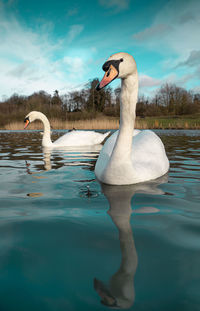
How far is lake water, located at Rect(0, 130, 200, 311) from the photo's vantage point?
1.23m

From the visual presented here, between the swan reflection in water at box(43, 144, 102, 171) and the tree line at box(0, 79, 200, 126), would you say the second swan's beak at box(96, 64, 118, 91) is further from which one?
the tree line at box(0, 79, 200, 126)

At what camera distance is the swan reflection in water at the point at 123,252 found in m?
1.23

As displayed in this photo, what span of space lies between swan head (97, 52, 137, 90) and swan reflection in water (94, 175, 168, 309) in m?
1.27

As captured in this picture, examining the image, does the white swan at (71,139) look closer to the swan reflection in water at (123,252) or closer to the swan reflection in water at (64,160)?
the swan reflection in water at (64,160)

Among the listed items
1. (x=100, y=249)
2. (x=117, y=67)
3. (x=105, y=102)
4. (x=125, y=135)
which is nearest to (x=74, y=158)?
(x=125, y=135)

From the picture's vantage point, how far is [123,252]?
163cm

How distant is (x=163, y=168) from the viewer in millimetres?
4023

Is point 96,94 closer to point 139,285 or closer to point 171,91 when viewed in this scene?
point 171,91

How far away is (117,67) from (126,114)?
2.11ft

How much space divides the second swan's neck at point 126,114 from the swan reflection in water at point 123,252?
49cm

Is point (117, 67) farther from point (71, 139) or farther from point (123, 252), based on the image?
point (71, 139)

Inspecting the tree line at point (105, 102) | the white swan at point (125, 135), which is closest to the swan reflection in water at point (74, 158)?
the white swan at point (125, 135)

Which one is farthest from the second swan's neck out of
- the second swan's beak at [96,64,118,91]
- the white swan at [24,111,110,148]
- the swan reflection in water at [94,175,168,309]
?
the white swan at [24,111,110,148]

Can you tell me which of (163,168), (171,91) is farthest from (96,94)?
(163,168)
